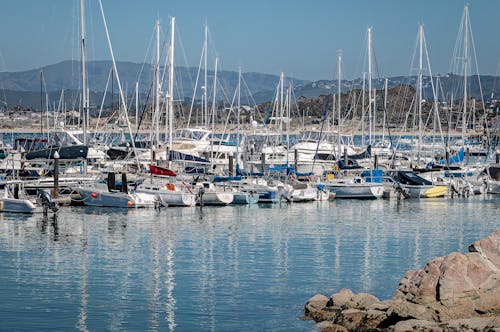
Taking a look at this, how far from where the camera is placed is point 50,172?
5350cm

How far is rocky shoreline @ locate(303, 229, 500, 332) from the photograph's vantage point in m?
18.0

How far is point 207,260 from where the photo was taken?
30.4m

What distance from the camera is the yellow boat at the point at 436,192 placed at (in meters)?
55.8

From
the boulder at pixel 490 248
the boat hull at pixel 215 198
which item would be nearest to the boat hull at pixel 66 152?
the boat hull at pixel 215 198

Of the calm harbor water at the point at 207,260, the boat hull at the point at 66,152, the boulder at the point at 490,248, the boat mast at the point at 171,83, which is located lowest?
the calm harbor water at the point at 207,260

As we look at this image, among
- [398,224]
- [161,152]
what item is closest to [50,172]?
[161,152]

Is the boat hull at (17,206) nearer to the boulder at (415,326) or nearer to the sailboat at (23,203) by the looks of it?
the sailboat at (23,203)

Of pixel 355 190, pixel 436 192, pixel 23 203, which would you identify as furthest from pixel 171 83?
pixel 436 192

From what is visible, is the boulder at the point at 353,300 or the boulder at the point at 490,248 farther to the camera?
the boulder at the point at 353,300

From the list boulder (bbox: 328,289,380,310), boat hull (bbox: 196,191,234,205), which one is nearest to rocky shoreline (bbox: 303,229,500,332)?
boulder (bbox: 328,289,380,310)

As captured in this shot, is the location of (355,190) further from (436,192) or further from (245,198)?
(245,198)

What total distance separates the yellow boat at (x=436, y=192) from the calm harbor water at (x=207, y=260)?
249 inches

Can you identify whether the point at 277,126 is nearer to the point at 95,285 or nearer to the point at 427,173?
the point at 427,173

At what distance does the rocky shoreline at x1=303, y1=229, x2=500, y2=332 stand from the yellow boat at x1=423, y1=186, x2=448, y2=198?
35840mm
